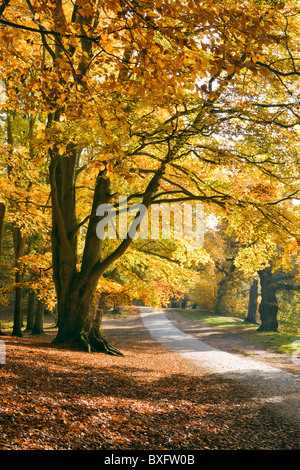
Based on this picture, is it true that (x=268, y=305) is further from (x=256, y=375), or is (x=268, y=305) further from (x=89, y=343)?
(x=89, y=343)

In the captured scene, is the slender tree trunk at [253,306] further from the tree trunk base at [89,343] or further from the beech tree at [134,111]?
the tree trunk base at [89,343]

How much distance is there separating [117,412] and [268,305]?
22.6 metres

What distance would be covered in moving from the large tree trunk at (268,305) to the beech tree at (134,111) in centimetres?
1582

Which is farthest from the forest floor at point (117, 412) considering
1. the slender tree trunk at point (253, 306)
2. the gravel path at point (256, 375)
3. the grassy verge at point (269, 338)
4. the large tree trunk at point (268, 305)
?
the slender tree trunk at point (253, 306)

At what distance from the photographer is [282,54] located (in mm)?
8930

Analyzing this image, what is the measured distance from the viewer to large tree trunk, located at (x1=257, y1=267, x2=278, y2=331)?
25812 millimetres

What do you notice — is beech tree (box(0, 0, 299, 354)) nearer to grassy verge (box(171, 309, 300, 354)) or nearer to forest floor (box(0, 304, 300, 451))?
forest floor (box(0, 304, 300, 451))

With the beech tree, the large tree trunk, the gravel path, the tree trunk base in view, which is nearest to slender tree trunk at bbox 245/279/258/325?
the large tree trunk

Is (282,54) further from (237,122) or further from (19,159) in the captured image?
(19,159)

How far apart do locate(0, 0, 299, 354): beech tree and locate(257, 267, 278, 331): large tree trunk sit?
15823mm

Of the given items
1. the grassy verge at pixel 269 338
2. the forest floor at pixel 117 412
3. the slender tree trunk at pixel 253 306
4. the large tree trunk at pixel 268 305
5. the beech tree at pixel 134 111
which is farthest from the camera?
the slender tree trunk at pixel 253 306

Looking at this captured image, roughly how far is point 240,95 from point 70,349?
8.20 metres

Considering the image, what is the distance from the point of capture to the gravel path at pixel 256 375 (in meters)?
8.11
